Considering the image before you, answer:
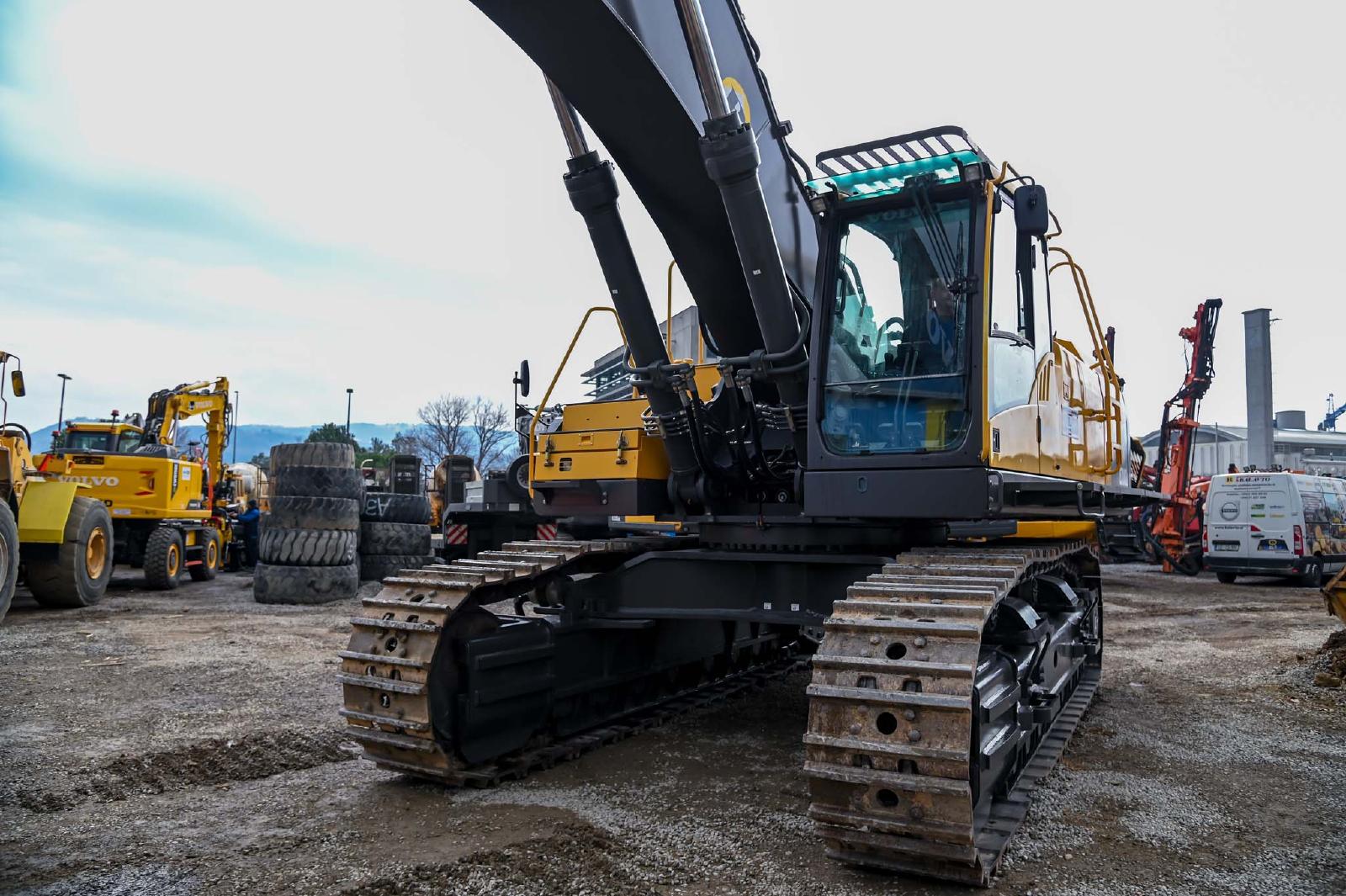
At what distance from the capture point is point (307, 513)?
42.5 feet

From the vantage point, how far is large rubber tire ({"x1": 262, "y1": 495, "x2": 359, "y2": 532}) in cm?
1298

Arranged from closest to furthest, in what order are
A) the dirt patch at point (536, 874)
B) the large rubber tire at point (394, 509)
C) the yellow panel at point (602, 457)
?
the dirt patch at point (536, 874) < the yellow panel at point (602, 457) < the large rubber tire at point (394, 509)

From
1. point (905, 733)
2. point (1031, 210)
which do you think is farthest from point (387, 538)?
point (905, 733)

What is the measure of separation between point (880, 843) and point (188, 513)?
632 inches

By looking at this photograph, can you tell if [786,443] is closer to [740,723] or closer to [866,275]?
[866,275]

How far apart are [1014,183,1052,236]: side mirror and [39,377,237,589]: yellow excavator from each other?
1456cm

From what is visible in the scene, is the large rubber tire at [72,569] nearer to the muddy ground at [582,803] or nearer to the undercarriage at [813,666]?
the muddy ground at [582,803]

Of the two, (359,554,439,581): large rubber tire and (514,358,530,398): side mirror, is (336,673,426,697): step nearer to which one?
(514,358,530,398): side mirror

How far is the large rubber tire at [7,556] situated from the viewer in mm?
10406

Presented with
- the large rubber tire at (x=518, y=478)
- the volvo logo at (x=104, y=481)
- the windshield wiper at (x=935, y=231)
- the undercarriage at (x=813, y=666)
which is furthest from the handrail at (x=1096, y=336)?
the volvo logo at (x=104, y=481)

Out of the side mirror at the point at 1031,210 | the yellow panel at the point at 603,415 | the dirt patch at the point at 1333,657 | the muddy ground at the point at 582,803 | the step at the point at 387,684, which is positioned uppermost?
the side mirror at the point at 1031,210

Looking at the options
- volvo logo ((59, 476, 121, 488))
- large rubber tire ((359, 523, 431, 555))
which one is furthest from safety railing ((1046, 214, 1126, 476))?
volvo logo ((59, 476, 121, 488))

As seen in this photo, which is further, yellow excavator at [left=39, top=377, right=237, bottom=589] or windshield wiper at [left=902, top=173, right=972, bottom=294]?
yellow excavator at [left=39, top=377, right=237, bottom=589]

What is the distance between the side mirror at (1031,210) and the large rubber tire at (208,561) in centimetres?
1639
